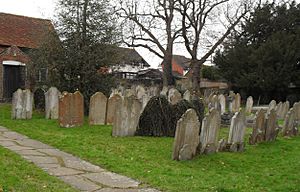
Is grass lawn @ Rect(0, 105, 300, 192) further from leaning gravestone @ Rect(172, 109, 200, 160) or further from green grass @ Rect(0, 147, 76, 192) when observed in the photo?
green grass @ Rect(0, 147, 76, 192)

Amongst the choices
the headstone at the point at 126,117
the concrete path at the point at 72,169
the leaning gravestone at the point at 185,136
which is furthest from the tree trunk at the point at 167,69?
the leaning gravestone at the point at 185,136

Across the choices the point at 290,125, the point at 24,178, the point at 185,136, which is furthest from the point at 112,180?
the point at 290,125

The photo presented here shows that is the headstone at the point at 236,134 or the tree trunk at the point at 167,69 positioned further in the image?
the tree trunk at the point at 167,69

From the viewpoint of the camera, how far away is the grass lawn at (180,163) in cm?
655

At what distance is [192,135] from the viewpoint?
27.5 feet

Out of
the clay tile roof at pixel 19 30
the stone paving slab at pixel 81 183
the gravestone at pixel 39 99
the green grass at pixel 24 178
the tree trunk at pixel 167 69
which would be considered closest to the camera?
the green grass at pixel 24 178

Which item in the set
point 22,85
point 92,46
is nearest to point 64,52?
point 92,46

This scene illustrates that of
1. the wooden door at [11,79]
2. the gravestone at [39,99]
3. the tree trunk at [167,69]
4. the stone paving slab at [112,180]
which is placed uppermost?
the tree trunk at [167,69]

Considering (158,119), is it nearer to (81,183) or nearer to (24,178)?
(81,183)

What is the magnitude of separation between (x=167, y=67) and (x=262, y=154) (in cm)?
2853

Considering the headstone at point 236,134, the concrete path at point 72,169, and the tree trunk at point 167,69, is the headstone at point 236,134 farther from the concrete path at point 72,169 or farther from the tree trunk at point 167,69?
the tree trunk at point 167,69

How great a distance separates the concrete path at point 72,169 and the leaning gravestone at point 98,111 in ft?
12.3

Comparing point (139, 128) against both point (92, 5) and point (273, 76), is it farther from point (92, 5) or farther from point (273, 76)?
point (273, 76)

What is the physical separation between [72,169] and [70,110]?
6132 mm
